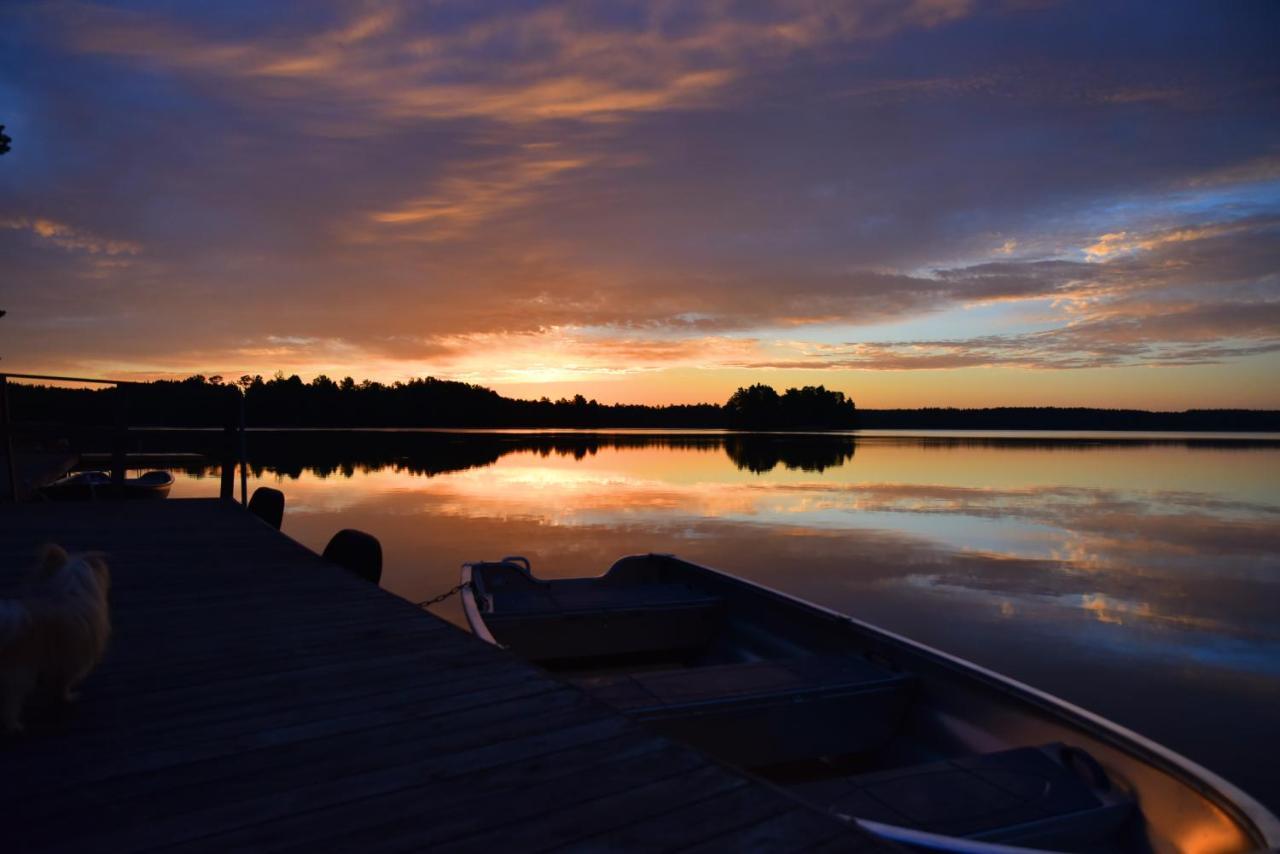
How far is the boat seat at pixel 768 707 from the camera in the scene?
4.02 meters

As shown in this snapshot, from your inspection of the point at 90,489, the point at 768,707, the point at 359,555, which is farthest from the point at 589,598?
the point at 90,489

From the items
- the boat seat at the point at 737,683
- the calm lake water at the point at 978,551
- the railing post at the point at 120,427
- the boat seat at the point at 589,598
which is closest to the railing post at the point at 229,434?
the railing post at the point at 120,427

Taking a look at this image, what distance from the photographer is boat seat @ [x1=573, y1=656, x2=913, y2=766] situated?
4016 mm

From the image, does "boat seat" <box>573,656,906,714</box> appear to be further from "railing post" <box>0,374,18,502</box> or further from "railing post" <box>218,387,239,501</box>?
"railing post" <box>0,374,18,502</box>

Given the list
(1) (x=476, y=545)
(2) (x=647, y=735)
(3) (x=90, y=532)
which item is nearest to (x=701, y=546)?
(1) (x=476, y=545)

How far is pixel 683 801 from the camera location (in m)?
2.21

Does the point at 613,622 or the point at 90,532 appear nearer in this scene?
the point at 613,622

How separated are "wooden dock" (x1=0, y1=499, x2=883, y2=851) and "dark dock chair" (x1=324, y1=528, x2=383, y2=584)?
1.86 metres

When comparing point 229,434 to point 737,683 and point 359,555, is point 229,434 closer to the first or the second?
point 359,555

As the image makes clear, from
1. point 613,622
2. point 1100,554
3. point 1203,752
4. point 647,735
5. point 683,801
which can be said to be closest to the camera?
point 683,801

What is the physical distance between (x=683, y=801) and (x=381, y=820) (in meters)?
0.91

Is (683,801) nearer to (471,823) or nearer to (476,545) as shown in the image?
(471,823)

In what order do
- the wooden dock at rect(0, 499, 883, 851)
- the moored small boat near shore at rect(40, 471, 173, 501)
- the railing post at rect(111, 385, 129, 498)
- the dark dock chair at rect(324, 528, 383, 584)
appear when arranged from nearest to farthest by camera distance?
the wooden dock at rect(0, 499, 883, 851) → the dark dock chair at rect(324, 528, 383, 584) → the railing post at rect(111, 385, 129, 498) → the moored small boat near shore at rect(40, 471, 173, 501)

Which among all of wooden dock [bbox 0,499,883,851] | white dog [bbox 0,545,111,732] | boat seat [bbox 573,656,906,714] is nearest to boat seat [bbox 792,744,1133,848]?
boat seat [bbox 573,656,906,714]
